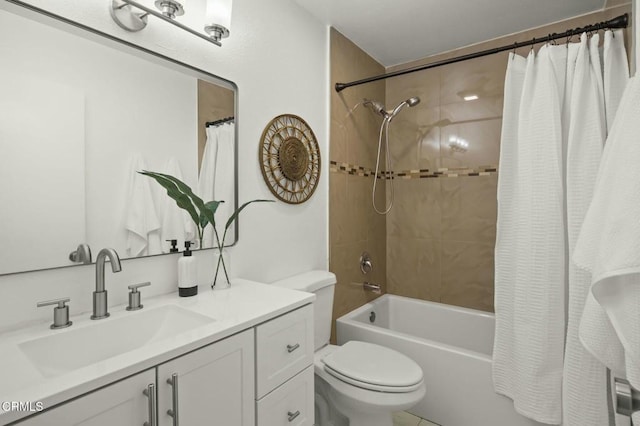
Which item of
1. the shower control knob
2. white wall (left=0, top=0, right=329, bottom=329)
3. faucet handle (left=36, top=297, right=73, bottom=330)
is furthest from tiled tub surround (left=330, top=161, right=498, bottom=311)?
faucet handle (left=36, top=297, right=73, bottom=330)

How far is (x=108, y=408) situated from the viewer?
648mm

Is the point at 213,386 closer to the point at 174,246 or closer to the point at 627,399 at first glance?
the point at 174,246

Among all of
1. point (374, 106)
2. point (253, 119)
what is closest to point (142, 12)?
point (253, 119)

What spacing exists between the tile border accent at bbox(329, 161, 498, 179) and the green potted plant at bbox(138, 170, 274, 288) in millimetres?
998

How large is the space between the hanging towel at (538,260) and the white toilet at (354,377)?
52 cm

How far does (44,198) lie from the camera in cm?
93

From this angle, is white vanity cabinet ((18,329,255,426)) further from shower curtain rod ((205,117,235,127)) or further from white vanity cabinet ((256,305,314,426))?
shower curtain rod ((205,117,235,127))

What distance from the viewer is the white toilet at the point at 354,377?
135 cm

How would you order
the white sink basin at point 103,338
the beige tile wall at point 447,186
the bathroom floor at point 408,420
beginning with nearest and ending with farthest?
the white sink basin at point 103,338 → the bathroom floor at point 408,420 → the beige tile wall at point 447,186

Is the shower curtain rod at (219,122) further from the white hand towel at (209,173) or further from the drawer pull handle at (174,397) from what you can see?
the drawer pull handle at (174,397)

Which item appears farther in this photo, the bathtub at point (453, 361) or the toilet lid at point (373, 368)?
the bathtub at point (453, 361)

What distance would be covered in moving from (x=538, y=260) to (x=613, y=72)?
90cm

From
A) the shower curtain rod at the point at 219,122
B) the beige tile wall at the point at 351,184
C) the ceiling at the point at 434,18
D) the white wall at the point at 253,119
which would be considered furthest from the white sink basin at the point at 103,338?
the ceiling at the point at 434,18

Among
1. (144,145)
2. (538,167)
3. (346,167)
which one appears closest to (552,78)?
(538,167)
